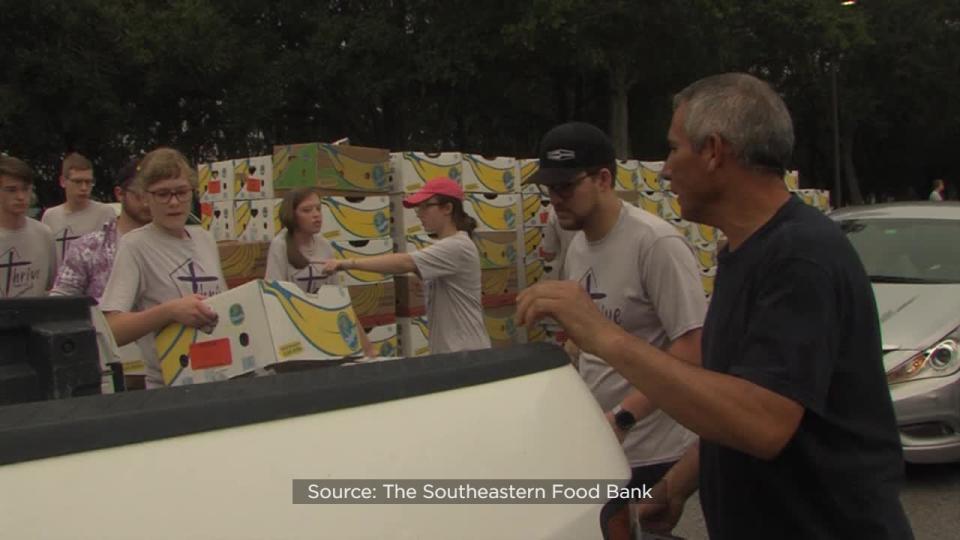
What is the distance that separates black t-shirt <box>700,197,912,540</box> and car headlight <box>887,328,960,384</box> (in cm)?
403

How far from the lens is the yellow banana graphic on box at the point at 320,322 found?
2.81m

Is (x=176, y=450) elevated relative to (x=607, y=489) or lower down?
elevated

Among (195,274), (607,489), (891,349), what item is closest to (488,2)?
(891,349)

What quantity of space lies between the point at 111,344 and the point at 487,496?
1275mm

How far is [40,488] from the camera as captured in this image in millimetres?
1222

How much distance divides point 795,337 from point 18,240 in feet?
15.3

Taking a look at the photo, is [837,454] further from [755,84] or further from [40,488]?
[40,488]

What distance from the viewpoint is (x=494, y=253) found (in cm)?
849

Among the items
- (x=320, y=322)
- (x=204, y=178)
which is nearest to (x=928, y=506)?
(x=320, y=322)

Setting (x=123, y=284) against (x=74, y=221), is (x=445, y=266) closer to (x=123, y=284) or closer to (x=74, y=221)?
(x=123, y=284)

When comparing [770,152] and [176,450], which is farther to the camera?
[770,152]

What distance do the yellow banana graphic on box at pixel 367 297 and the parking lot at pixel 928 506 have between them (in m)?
3.06

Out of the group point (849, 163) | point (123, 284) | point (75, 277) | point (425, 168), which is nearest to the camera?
point (123, 284)

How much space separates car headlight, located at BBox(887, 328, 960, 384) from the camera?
5.35 m
